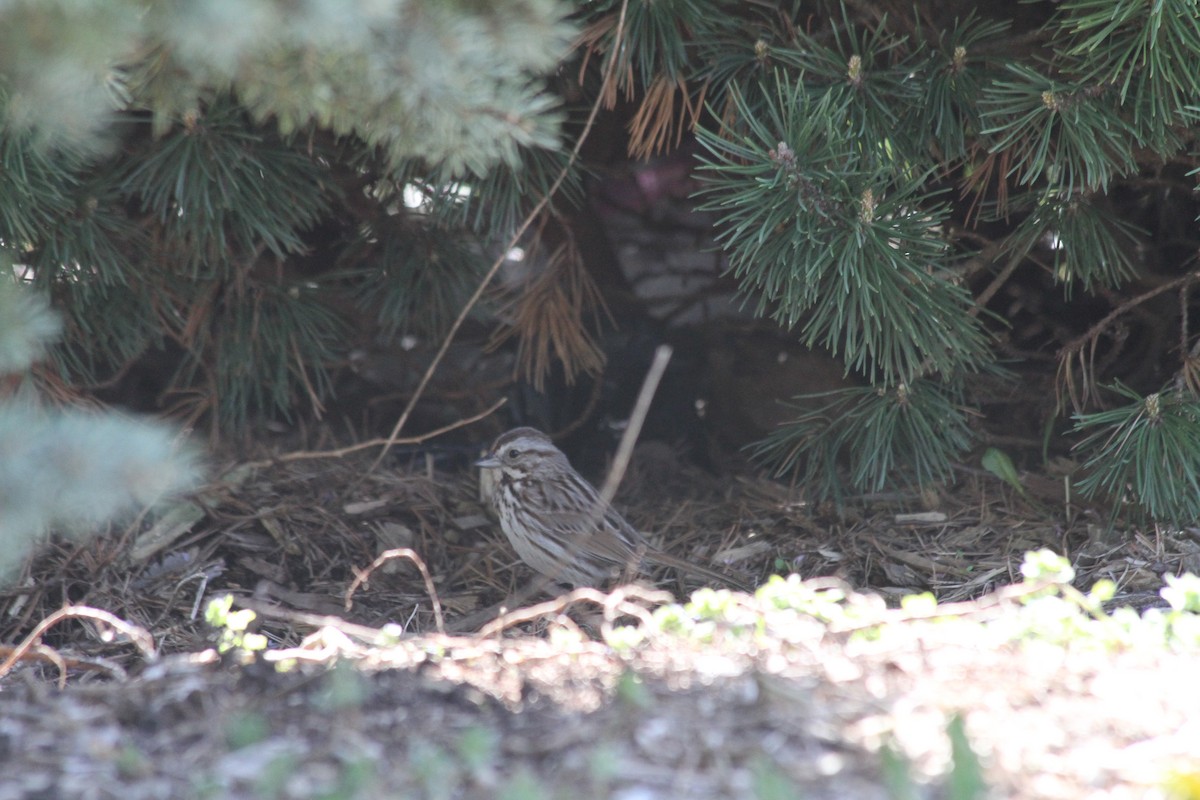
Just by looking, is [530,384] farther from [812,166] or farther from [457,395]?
[812,166]

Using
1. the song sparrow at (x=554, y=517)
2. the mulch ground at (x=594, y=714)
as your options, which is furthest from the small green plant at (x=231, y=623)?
the song sparrow at (x=554, y=517)

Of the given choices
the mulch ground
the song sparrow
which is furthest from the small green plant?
the song sparrow

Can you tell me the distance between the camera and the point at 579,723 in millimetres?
2400

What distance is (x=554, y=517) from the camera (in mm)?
4828

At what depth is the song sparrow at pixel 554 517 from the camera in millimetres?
4609

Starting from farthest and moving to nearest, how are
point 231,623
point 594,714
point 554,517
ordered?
point 554,517
point 231,623
point 594,714

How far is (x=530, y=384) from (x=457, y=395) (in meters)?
0.34

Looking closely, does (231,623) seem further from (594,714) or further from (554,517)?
(554,517)

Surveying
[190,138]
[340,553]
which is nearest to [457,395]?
[340,553]

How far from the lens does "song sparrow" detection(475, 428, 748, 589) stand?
4609mm

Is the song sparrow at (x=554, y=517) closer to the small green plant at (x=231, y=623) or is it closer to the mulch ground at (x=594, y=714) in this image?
the mulch ground at (x=594, y=714)

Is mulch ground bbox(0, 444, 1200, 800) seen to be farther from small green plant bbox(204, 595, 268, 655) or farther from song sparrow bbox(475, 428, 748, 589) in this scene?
song sparrow bbox(475, 428, 748, 589)

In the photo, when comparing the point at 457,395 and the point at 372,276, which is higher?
the point at 372,276

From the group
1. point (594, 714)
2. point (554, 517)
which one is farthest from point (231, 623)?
point (554, 517)
